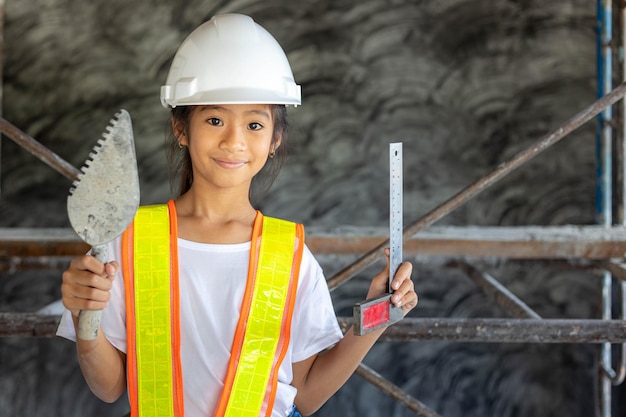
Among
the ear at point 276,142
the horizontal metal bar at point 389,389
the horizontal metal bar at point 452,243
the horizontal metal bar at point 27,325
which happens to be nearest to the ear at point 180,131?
A: the ear at point 276,142

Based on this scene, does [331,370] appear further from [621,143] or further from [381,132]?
[381,132]

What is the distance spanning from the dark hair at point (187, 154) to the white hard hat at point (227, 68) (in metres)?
0.05

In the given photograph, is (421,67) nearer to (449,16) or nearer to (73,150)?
(449,16)

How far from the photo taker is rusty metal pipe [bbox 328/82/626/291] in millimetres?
2793

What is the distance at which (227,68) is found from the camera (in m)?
1.91

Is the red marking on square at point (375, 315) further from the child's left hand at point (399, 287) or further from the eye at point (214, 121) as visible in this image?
the eye at point (214, 121)

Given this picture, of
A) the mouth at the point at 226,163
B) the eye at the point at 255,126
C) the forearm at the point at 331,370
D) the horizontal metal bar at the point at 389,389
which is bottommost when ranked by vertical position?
the horizontal metal bar at the point at 389,389

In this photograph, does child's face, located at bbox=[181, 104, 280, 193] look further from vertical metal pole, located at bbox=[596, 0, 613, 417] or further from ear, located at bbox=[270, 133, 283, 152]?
vertical metal pole, located at bbox=[596, 0, 613, 417]

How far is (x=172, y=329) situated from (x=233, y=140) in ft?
1.42

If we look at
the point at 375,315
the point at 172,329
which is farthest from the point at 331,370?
the point at 172,329

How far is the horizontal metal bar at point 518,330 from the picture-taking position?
8.39ft

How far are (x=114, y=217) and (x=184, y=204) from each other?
18.0 inches

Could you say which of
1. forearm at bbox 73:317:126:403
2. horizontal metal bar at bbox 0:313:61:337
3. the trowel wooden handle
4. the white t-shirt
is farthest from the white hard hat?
horizontal metal bar at bbox 0:313:61:337

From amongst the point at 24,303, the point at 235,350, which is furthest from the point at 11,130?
the point at 24,303
